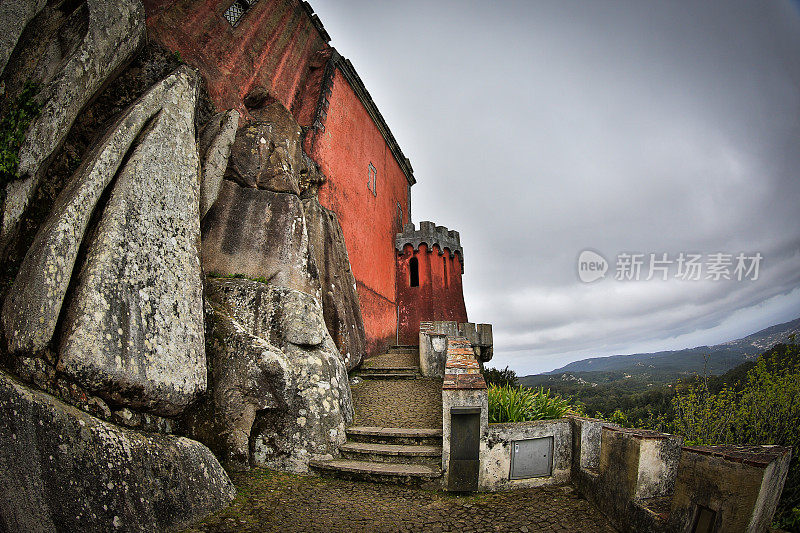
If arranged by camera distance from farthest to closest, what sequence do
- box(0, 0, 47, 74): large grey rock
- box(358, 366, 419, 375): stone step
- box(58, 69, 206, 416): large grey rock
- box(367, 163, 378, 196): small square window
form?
box(367, 163, 378, 196): small square window
box(358, 366, 419, 375): stone step
box(0, 0, 47, 74): large grey rock
box(58, 69, 206, 416): large grey rock

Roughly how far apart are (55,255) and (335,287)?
600cm

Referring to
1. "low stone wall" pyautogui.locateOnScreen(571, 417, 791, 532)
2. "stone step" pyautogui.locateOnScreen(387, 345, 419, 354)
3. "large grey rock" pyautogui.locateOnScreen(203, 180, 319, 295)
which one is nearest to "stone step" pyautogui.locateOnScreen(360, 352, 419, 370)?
"stone step" pyautogui.locateOnScreen(387, 345, 419, 354)

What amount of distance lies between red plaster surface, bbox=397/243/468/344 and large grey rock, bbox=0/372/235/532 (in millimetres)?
13769

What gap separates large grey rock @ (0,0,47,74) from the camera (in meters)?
4.43

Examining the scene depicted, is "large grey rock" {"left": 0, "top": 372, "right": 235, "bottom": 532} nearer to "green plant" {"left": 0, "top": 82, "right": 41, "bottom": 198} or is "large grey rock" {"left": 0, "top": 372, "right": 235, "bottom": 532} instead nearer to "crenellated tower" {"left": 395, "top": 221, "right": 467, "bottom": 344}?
"green plant" {"left": 0, "top": 82, "right": 41, "bottom": 198}

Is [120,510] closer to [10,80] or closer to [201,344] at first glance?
[201,344]

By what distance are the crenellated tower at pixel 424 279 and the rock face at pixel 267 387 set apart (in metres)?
11.4

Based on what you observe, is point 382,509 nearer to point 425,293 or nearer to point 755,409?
point 755,409

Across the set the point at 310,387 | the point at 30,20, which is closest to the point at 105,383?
the point at 310,387

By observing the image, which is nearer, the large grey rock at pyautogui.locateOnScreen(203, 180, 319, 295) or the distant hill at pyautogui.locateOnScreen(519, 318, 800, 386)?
the large grey rock at pyautogui.locateOnScreen(203, 180, 319, 295)

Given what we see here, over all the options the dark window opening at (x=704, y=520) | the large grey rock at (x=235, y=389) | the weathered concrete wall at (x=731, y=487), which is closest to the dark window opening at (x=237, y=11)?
the large grey rock at (x=235, y=389)

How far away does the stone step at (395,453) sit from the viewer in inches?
199

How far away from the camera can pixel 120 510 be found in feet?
10.3

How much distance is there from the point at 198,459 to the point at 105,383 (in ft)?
3.95
